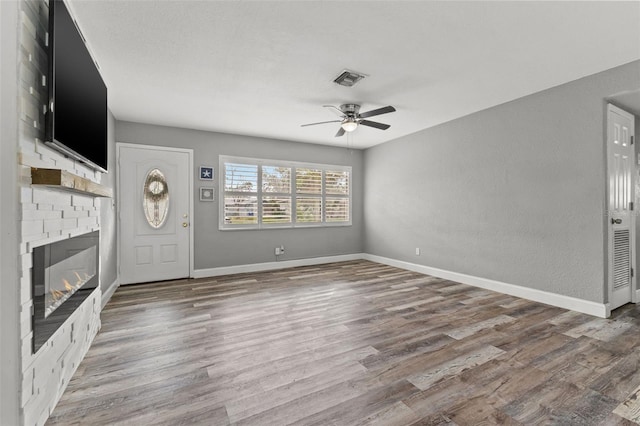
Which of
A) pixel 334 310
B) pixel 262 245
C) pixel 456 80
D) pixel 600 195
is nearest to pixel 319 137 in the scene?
pixel 262 245

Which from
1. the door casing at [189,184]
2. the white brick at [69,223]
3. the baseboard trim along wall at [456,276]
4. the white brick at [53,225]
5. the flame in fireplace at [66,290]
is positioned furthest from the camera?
the door casing at [189,184]

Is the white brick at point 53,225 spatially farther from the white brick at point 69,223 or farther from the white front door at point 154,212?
the white front door at point 154,212

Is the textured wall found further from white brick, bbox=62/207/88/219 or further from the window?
the window

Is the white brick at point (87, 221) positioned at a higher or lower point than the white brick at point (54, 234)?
higher

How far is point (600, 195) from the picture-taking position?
10.4 feet

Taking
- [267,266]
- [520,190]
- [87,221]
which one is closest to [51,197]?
[87,221]

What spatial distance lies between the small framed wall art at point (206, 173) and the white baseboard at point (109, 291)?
6.88 feet

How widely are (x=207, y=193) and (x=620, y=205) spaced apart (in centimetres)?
586

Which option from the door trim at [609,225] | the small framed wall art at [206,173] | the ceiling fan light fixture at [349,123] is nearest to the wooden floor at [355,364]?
the door trim at [609,225]

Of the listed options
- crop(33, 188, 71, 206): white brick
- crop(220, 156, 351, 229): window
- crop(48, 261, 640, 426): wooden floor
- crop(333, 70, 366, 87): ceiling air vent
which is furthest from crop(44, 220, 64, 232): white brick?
crop(220, 156, 351, 229): window

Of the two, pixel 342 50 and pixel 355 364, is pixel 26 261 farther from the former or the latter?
pixel 342 50

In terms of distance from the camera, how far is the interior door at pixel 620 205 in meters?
3.23

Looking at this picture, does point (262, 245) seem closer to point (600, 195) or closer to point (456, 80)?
point (456, 80)

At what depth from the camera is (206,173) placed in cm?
513
